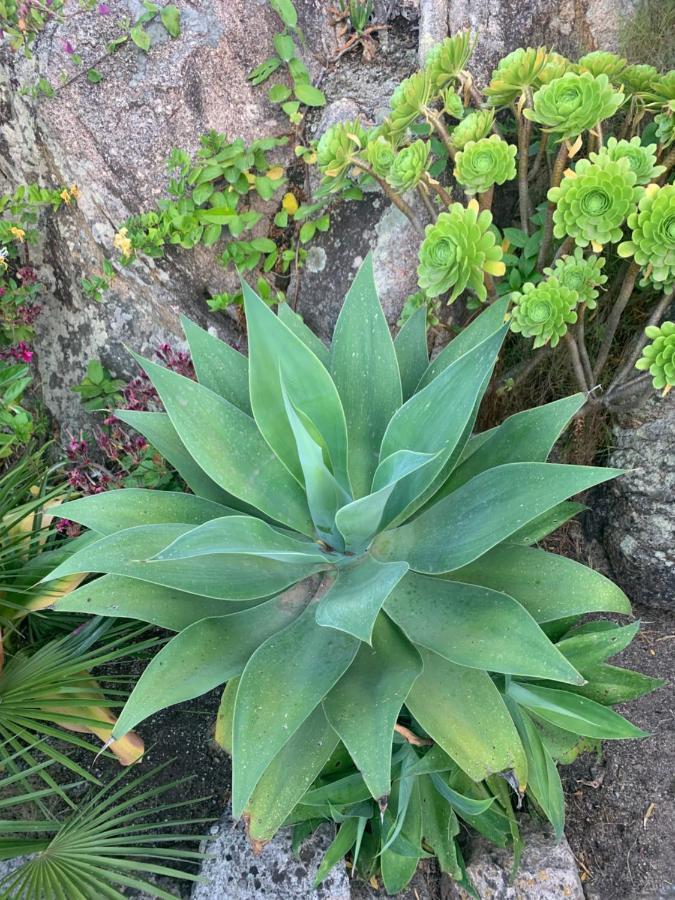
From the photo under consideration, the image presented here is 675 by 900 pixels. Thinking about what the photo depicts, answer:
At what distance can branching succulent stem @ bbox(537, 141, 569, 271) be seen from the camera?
4.52 feet

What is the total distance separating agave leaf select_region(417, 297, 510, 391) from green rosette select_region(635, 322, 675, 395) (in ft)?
0.94

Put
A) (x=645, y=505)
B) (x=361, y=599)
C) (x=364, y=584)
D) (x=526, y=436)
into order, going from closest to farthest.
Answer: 1. (x=361, y=599)
2. (x=364, y=584)
3. (x=526, y=436)
4. (x=645, y=505)

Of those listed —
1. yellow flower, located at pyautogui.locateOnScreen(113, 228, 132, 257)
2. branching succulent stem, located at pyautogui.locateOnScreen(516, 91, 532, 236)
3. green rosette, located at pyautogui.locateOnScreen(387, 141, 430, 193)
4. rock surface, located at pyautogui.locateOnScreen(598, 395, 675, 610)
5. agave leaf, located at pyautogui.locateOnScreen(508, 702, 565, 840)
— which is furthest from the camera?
yellow flower, located at pyautogui.locateOnScreen(113, 228, 132, 257)

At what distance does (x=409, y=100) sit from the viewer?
53.9 inches

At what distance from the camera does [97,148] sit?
1.99 m

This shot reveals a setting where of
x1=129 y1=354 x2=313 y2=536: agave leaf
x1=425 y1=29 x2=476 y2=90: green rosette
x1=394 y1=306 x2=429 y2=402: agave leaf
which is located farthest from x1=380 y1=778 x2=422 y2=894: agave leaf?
x1=425 y1=29 x2=476 y2=90: green rosette

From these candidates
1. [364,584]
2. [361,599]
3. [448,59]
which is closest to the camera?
[361,599]

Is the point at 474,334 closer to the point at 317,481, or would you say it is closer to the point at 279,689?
the point at 317,481

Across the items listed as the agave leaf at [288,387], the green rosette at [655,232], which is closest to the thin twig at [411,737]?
the agave leaf at [288,387]

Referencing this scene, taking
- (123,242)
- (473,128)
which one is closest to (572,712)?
(473,128)

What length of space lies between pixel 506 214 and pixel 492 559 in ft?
3.51

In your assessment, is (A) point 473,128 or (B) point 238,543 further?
(A) point 473,128

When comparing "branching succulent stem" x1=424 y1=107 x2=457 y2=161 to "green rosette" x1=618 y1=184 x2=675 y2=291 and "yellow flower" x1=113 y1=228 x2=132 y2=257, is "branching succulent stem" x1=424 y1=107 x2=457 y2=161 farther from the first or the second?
"yellow flower" x1=113 y1=228 x2=132 y2=257

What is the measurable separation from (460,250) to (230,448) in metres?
0.62
